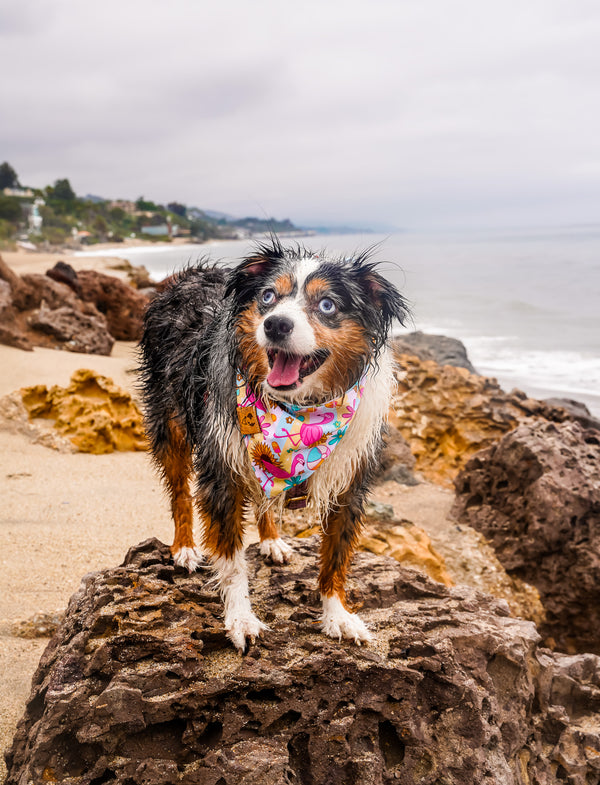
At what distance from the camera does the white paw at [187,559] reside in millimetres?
3289

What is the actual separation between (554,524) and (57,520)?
4.08 metres

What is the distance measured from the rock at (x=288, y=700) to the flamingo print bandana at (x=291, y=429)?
79cm

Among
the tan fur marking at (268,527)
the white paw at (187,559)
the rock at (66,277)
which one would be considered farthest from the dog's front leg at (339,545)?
the rock at (66,277)

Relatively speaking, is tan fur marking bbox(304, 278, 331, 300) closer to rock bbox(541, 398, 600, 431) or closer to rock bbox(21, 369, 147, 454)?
rock bbox(21, 369, 147, 454)

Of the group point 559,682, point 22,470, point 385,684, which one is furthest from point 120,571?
point 22,470

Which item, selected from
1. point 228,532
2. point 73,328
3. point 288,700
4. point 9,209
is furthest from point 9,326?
point 9,209

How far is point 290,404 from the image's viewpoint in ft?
9.21

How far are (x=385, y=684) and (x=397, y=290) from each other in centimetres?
174

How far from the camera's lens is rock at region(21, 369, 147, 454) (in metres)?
6.60

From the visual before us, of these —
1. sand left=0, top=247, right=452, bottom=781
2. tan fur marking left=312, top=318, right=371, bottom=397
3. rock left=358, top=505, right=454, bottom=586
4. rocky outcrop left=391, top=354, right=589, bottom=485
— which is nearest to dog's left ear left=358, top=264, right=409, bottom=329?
tan fur marking left=312, top=318, right=371, bottom=397

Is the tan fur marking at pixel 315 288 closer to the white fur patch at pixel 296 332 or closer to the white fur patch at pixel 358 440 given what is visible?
the white fur patch at pixel 296 332

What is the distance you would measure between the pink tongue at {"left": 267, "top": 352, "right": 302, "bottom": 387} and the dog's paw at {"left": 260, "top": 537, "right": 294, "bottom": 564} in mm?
1418

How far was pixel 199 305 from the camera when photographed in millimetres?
3676

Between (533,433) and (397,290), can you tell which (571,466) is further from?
(397,290)
